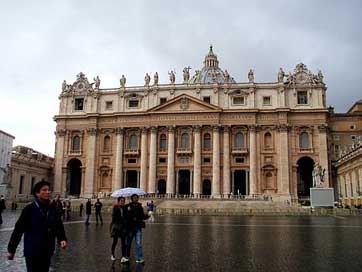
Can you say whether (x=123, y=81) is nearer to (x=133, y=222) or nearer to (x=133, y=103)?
(x=133, y=103)

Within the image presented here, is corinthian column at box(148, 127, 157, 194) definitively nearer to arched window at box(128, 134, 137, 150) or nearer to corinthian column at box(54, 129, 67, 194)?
arched window at box(128, 134, 137, 150)

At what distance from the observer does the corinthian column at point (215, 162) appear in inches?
2247

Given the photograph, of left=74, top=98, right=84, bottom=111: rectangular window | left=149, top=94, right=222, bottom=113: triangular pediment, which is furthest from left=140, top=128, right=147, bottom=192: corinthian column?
left=74, top=98, right=84, bottom=111: rectangular window

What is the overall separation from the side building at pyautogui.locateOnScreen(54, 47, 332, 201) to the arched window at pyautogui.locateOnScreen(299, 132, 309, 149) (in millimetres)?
147

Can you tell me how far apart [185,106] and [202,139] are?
18.2 ft

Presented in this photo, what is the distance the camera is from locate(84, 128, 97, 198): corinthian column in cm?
6109

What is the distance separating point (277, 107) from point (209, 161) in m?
12.8

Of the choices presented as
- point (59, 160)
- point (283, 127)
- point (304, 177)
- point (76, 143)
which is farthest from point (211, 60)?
point (59, 160)

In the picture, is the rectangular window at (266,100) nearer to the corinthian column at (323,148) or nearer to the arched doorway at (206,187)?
the corinthian column at (323,148)

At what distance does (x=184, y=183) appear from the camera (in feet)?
202

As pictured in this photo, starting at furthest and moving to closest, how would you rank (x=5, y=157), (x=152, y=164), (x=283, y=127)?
(x=152, y=164) < (x=283, y=127) < (x=5, y=157)

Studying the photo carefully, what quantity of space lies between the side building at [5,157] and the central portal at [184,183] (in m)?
24.3

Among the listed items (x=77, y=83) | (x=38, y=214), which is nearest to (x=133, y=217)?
(x=38, y=214)

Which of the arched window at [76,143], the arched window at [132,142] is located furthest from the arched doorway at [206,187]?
the arched window at [76,143]
